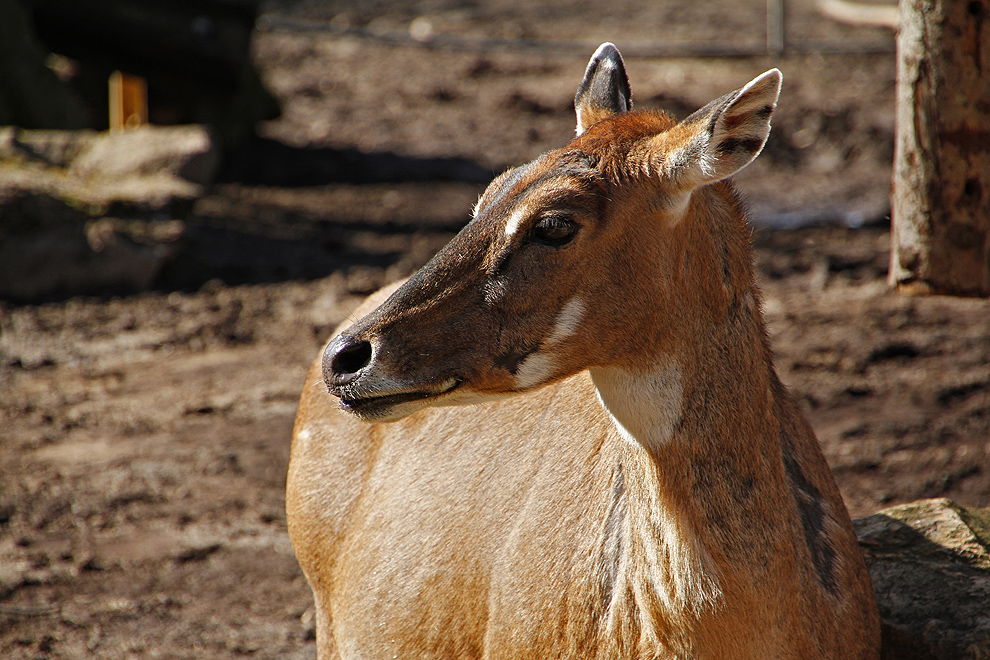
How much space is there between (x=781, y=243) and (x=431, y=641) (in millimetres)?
5926

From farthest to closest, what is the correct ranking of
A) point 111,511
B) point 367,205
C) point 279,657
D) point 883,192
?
point 367,205 < point 883,192 < point 111,511 < point 279,657

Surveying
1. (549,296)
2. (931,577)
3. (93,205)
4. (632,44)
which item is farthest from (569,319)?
(632,44)

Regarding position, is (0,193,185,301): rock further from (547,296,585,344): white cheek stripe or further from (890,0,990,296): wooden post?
(547,296,585,344): white cheek stripe

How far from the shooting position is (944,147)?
12.7 ft

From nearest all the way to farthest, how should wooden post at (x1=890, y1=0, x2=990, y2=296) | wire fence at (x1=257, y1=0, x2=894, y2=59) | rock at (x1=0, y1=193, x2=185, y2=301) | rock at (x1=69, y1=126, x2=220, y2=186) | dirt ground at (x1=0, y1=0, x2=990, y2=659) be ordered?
wooden post at (x1=890, y1=0, x2=990, y2=296) → dirt ground at (x1=0, y1=0, x2=990, y2=659) → rock at (x1=0, y1=193, x2=185, y2=301) → rock at (x1=69, y1=126, x2=220, y2=186) → wire fence at (x1=257, y1=0, x2=894, y2=59)

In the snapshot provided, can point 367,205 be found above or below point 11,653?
above

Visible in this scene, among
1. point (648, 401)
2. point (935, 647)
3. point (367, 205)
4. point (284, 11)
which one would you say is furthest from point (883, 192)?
point (284, 11)

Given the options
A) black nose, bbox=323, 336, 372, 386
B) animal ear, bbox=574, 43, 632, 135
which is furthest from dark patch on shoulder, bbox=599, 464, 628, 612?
animal ear, bbox=574, 43, 632, 135

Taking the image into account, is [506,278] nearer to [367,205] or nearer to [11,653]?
[11,653]

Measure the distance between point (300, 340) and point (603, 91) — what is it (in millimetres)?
4572

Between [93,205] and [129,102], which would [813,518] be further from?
[129,102]

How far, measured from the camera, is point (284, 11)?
16531mm

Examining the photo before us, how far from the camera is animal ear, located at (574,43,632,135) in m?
3.13

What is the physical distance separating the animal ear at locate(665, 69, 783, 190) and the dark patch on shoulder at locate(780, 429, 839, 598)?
0.89 meters
